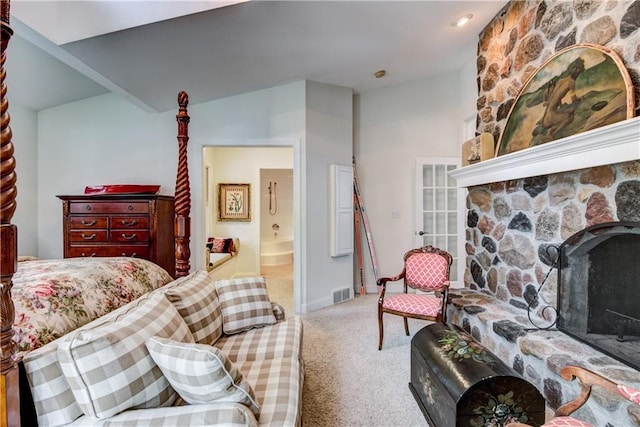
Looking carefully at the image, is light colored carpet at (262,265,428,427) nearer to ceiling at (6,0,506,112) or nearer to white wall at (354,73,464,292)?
white wall at (354,73,464,292)

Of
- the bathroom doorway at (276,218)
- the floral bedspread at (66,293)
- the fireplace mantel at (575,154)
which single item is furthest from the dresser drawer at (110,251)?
the bathroom doorway at (276,218)

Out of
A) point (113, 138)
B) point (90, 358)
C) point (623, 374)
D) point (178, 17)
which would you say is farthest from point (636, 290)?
point (113, 138)

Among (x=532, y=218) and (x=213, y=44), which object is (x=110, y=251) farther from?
(x=532, y=218)

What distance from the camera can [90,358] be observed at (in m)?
1.09

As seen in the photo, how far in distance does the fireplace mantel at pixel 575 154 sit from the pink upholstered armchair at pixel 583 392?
110cm

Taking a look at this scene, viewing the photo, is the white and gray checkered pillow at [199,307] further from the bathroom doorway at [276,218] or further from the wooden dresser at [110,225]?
the bathroom doorway at [276,218]

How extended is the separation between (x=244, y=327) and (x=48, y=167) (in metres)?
3.42

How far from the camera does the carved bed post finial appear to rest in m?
2.38

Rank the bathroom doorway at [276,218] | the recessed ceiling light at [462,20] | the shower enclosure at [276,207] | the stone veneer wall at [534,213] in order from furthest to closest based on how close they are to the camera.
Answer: the shower enclosure at [276,207] < the bathroom doorway at [276,218] < the recessed ceiling light at [462,20] < the stone veneer wall at [534,213]

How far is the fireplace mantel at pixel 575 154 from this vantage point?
1.59 metres

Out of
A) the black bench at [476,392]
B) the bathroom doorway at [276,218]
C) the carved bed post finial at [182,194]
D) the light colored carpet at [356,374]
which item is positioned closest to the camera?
the black bench at [476,392]

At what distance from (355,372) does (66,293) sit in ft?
6.42

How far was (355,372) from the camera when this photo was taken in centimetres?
242

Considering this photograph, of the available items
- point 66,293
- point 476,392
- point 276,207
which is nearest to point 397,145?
point 476,392
